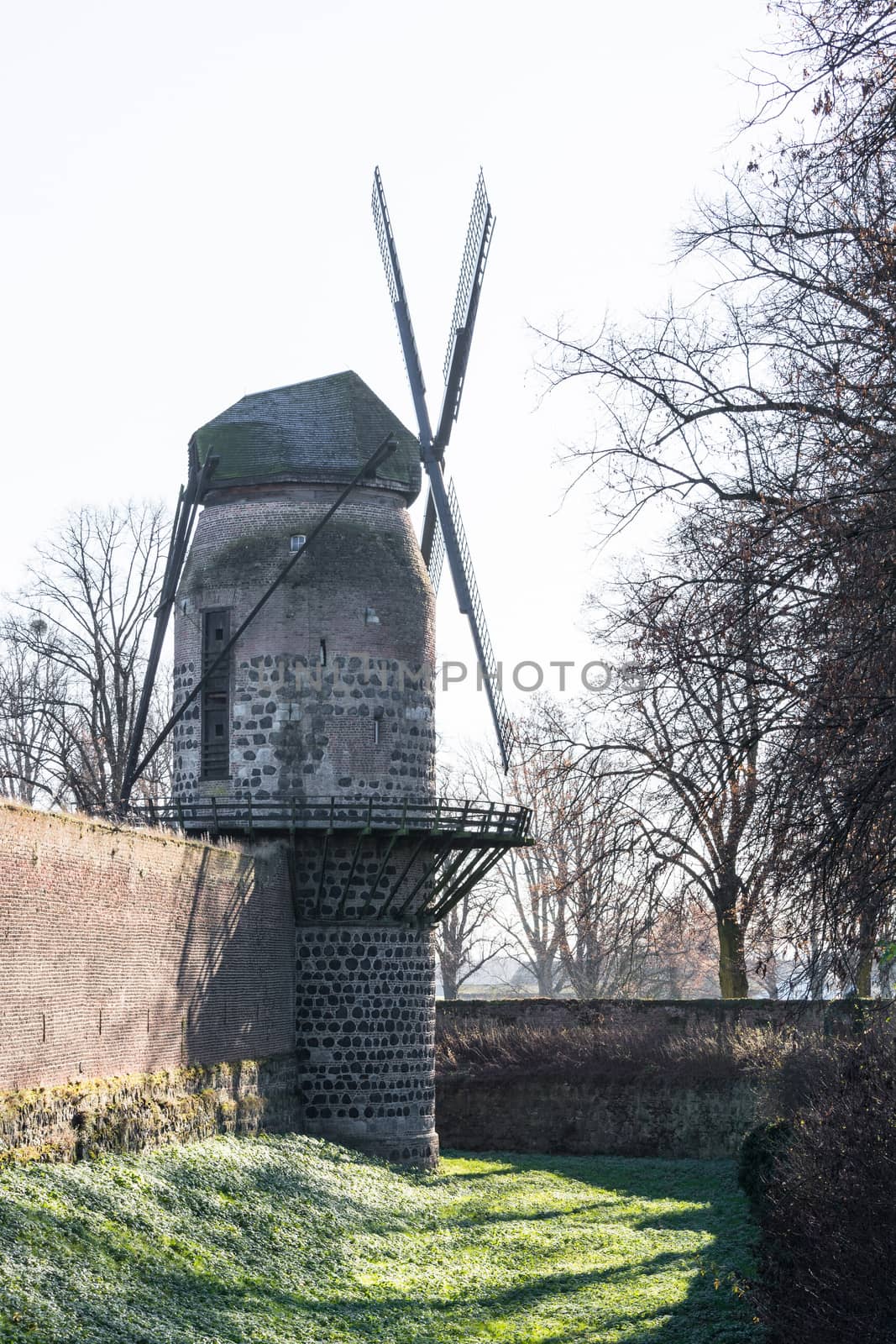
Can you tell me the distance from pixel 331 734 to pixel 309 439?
173 inches

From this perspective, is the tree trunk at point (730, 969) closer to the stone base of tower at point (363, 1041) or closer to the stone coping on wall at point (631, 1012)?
the stone coping on wall at point (631, 1012)

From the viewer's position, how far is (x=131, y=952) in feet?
55.5

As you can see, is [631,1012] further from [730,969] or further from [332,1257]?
[332,1257]

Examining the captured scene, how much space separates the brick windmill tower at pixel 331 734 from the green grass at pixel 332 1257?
6.43 feet

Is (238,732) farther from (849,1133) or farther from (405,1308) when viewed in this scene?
(849,1133)

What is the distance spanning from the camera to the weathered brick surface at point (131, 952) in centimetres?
1448

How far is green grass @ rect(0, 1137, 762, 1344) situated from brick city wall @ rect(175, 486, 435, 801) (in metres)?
5.11

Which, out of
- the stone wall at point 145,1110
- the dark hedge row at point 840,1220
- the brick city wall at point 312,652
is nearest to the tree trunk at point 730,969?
the brick city wall at point 312,652

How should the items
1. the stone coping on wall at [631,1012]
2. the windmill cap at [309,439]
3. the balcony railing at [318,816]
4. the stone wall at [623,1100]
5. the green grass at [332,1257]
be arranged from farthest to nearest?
the stone coping on wall at [631,1012], the stone wall at [623,1100], the windmill cap at [309,439], the balcony railing at [318,816], the green grass at [332,1257]

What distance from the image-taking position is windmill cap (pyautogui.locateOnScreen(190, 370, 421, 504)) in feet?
77.6

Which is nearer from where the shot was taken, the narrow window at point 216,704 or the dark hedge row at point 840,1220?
the dark hedge row at point 840,1220

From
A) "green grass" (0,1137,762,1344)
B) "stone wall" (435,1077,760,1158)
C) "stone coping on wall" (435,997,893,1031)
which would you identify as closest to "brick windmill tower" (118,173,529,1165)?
"green grass" (0,1137,762,1344)

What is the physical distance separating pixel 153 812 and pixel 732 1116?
12001 mm

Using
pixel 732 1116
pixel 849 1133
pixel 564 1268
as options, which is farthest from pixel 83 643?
pixel 849 1133
